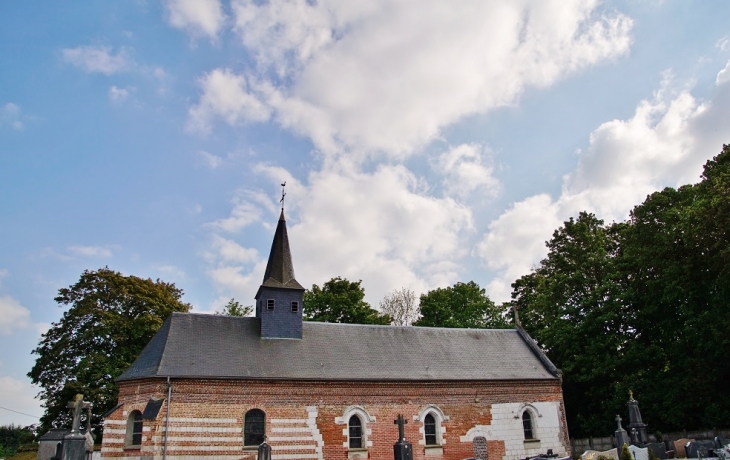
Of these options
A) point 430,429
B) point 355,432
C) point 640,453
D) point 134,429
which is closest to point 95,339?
point 134,429

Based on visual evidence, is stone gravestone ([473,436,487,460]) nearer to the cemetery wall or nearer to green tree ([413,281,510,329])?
the cemetery wall

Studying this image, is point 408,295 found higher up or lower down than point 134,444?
higher up

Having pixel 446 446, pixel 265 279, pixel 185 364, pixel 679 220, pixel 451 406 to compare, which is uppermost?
pixel 679 220

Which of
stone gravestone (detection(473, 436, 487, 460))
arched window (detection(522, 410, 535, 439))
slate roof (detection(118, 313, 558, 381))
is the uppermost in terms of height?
slate roof (detection(118, 313, 558, 381))

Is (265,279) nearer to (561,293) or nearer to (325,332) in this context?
(325,332)

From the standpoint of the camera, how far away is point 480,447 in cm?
2402

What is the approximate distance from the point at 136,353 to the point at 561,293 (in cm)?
2643

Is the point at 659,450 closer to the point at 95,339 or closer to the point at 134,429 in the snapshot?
the point at 134,429

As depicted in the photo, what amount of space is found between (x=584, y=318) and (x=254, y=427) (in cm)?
2017

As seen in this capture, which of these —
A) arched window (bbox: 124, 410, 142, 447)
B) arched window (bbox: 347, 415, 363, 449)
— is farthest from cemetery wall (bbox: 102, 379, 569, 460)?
arched window (bbox: 347, 415, 363, 449)

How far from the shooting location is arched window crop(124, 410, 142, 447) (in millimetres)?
20984

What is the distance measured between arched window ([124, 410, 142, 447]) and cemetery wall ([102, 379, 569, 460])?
0.64 ft

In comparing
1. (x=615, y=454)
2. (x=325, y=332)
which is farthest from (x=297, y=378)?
(x=615, y=454)

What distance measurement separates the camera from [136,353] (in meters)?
31.1
